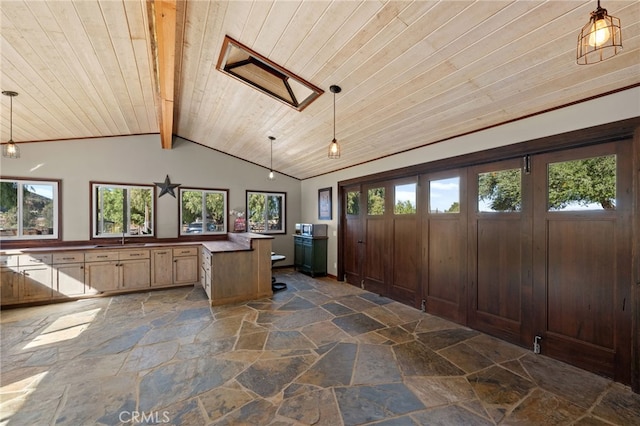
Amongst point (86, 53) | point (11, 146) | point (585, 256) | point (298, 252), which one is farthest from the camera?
point (298, 252)

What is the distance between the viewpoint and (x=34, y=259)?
461 cm

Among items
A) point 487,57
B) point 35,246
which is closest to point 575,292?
point 487,57

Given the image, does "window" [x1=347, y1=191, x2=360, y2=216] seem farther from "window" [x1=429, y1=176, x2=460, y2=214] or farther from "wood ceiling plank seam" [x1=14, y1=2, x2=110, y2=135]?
"wood ceiling plank seam" [x1=14, y1=2, x2=110, y2=135]

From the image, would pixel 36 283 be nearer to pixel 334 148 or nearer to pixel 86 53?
pixel 86 53

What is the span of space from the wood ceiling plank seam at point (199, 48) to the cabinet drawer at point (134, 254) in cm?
308

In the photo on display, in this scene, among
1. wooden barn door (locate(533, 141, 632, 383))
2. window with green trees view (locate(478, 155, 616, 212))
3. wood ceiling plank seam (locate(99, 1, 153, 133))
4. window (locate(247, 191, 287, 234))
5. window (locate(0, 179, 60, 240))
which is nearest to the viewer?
wood ceiling plank seam (locate(99, 1, 153, 133))

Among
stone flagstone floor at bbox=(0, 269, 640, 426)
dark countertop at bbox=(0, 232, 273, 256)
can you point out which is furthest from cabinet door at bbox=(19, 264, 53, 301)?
stone flagstone floor at bbox=(0, 269, 640, 426)

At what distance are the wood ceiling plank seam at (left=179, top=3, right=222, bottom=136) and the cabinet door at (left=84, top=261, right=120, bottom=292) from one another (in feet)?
11.2

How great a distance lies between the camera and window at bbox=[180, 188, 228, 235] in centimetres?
646

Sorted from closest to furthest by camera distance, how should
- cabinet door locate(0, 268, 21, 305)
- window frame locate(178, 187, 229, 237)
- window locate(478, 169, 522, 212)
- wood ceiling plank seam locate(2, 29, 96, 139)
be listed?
wood ceiling plank seam locate(2, 29, 96, 139)
window locate(478, 169, 522, 212)
cabinet door locate(0, 268, 21, 305)
window frame locate(178, 187, 229, 237)

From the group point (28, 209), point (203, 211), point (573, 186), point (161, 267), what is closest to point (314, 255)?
point (203, 211)

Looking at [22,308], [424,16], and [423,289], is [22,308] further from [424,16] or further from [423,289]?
[424,16]

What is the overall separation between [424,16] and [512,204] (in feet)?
7.92

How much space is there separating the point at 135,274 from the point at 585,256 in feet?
22.6
